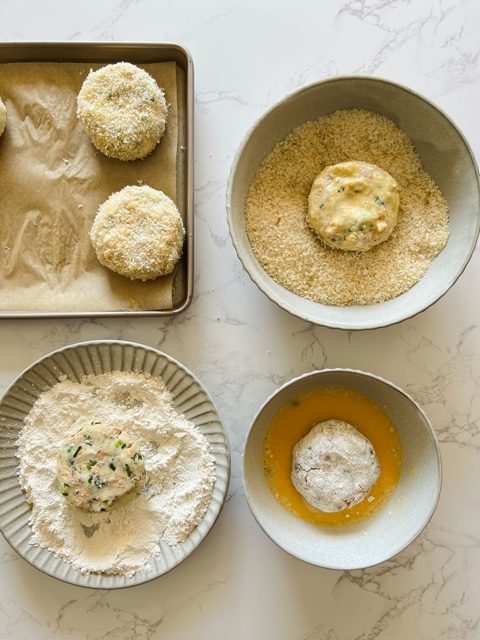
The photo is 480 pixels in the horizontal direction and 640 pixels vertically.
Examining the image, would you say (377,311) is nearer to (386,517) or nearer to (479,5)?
(386,517)

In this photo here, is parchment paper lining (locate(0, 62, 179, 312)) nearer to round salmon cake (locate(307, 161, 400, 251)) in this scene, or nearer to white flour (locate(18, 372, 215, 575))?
white flour (locate(18, 372, 215, 575))

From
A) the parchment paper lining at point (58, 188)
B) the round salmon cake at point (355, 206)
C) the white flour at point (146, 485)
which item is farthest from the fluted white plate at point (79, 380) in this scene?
the round salmon cake at point (355, 206)

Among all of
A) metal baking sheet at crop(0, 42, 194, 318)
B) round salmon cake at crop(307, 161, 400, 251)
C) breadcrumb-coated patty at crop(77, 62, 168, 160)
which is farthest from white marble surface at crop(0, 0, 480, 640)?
round salmon cake at crop(307, 161, 400, 251)

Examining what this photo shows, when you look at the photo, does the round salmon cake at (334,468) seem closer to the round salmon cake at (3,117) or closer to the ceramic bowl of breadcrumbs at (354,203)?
the ceramic bowl of breadcrumbs at (354,203)

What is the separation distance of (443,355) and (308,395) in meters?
0.39

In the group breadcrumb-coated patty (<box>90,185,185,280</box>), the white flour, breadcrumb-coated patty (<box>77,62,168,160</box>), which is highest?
breadcrumb-coated patty (<box>77,62,168,160</box>)

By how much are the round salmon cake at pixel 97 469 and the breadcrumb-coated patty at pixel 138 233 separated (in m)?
0.42

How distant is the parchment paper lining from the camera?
1601 mm

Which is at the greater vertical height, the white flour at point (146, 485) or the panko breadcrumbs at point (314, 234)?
the panko breadcrumbs at point (314, 234)

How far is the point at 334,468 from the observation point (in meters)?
1.53

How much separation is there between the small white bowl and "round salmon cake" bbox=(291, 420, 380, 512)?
0.08 m

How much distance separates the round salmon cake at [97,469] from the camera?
4.86 ft

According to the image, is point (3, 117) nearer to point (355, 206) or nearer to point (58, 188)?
point (58, 188)

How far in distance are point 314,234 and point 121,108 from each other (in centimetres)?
58
